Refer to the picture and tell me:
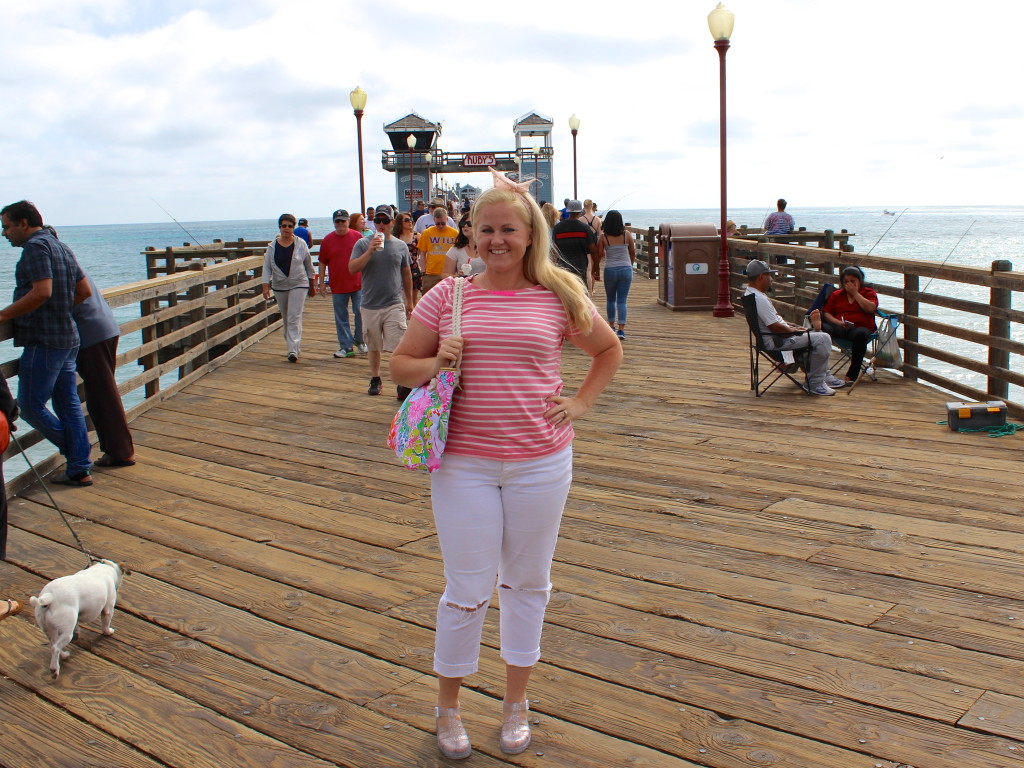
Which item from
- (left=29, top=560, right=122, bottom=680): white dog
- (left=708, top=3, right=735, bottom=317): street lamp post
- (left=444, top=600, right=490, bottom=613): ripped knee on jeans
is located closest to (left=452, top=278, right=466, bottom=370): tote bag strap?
(left=444, top=600, right=490, bottom=613): ripped knee on jeans

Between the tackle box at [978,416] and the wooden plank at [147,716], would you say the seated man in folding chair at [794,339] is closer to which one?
the tackle box at [978,416]

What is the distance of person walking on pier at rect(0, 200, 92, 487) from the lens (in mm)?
5156

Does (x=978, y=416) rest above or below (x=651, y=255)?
below

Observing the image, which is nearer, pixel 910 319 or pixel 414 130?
pixel 910 319

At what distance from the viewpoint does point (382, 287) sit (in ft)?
27.2

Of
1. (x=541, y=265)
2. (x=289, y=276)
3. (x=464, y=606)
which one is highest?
(x=541, y=265)

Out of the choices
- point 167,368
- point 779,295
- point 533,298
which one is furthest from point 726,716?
point 779,295

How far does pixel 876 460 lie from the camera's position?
5938mm

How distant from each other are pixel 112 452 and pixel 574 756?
14.6 ft

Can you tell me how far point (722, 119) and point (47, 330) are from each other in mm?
10168

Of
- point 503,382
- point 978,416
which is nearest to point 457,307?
point 503,382

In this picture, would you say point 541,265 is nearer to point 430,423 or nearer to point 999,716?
point 430,423

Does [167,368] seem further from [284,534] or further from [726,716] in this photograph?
[726,716]

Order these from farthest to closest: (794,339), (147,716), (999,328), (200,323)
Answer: (200,323) < (794,339) < (999,328) < (147,716)
